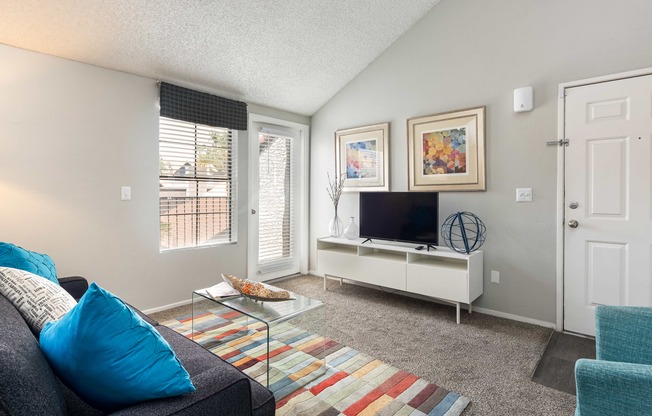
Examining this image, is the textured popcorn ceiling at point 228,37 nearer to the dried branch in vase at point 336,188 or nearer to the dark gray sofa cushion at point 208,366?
the dried branch in vase at point 336,188

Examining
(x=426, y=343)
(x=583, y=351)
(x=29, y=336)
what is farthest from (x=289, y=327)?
(x=583, y=351)

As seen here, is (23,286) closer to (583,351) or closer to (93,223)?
(93,223)

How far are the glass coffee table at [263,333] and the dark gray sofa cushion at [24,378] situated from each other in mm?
1102

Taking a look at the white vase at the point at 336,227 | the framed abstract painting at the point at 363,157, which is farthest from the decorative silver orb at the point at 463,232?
the white vase at the point at 336,227

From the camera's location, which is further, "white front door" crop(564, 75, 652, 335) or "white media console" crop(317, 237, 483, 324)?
"white media console" crop(317, 237, 483, 324)

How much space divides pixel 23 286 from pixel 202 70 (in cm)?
263

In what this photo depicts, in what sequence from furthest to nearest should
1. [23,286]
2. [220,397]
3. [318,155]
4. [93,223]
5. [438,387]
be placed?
1. [318,155]
2. [93,223]
3. [438,387]
4. [23,286]
5. [220,397]

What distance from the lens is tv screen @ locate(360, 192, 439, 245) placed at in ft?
10.9

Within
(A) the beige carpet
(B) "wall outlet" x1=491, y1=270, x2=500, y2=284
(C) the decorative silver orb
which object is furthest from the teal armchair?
(B) "wall outlet" x1=491, y1=270, x2=500, y2=284

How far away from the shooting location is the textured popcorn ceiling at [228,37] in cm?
246

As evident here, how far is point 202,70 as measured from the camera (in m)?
3.32

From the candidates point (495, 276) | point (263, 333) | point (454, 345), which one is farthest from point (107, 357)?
point (495, 276)

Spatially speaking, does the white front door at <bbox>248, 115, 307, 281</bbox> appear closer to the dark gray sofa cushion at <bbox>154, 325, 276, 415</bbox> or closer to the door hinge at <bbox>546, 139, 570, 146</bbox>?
the dark gray sofa cushion at <bbox>154, 325, 276, 415</bbox>

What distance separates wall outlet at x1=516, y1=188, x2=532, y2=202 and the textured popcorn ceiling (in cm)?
207
